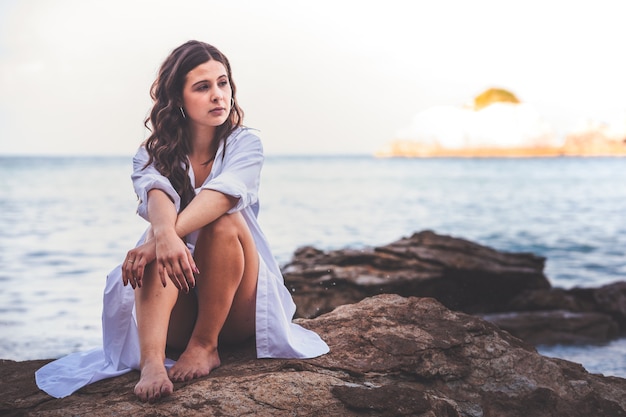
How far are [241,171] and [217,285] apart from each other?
0.52 meters

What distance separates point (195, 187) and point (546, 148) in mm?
67967

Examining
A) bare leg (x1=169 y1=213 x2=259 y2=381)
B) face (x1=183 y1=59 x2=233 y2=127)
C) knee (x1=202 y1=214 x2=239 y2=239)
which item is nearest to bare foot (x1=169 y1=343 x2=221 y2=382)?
bare leg (x1=169 y1=213 x2=259 y2=381)

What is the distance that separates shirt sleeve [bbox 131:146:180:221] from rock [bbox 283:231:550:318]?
3915mm

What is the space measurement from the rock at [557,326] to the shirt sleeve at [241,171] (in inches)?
208

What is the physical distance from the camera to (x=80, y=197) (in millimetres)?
30422

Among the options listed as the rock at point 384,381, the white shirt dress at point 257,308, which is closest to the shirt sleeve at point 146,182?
the white shirt dress at point 257,308

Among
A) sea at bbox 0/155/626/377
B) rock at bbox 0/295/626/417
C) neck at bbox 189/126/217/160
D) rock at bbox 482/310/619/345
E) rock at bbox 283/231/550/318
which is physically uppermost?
neck at bbox 189/126/217/160

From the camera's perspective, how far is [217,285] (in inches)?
111

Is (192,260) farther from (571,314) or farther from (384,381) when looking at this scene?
(571,314)

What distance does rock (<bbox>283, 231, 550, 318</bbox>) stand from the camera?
713 centimetres

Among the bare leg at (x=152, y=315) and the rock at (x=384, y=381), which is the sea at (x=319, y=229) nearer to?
the rock at (x=384, y=381)

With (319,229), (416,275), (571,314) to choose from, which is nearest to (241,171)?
(416,275)

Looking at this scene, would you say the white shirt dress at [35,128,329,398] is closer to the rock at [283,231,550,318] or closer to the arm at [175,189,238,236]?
the arm at [175,189,238,236]

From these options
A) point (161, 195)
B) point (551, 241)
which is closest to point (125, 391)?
point (161, 195)
